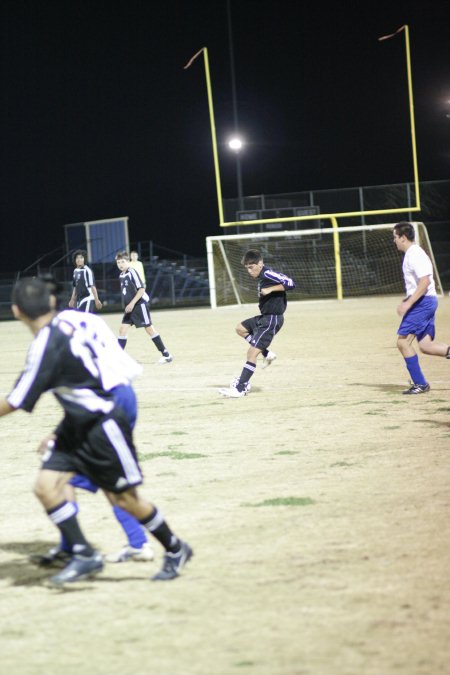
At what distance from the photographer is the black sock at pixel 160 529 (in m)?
4.96

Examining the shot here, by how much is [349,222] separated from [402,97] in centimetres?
776

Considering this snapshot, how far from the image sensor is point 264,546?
5.54 m

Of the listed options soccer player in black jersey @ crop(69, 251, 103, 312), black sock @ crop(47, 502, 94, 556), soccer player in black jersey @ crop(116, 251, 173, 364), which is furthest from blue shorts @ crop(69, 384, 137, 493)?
soccer player in black jersey @ crop(69, 251, 103, 312)

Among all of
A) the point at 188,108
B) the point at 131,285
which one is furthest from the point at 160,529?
the point at 188,108

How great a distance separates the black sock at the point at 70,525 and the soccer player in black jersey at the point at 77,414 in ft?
0.19

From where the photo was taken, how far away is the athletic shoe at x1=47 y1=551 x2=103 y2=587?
5125 mm

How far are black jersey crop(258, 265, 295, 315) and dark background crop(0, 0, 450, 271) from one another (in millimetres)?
31544

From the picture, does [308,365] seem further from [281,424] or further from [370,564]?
[370,564]

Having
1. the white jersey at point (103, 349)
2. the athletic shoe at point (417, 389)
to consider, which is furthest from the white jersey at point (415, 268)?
the white jersey at point (103, 349)

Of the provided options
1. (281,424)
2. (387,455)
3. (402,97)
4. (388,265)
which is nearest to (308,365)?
(281,424)

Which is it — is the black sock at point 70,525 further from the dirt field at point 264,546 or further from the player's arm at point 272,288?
the player's arm at point 272,288

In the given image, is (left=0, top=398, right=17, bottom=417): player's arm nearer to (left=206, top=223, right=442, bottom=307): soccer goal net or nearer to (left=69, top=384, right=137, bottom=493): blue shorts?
(left=69, top=384, right=137, bottom=493): blue shorts

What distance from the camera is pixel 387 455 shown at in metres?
7.92

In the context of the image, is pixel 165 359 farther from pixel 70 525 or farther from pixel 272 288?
pixel 70 525
